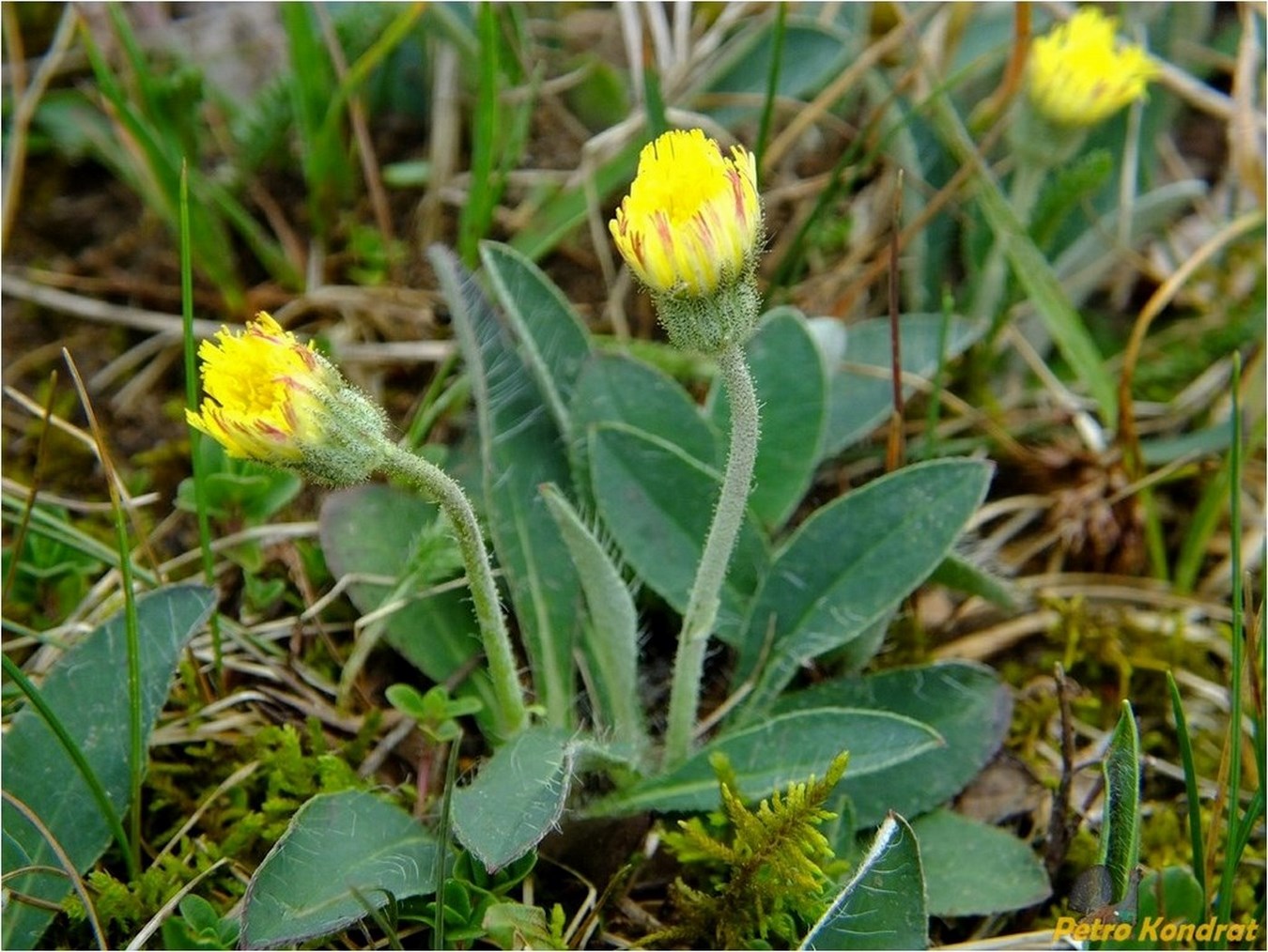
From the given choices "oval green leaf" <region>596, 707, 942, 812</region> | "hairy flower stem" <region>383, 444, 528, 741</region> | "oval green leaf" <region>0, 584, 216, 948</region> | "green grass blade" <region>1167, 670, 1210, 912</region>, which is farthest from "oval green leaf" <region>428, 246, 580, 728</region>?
"green grass blade" <region>1167, 670, 1210, 912</region>

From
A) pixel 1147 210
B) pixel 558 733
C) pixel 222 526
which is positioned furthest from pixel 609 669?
pixel 1147 210

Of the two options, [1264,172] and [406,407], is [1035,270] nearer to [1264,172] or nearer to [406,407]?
[1264,172]

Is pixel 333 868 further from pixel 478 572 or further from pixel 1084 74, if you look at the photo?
pixel 1084 74

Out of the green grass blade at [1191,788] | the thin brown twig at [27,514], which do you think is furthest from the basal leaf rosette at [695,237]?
the thin brown twig at [27,514]

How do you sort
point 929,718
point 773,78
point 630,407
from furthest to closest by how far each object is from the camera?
point 773,78
point 630,407
point 929,718

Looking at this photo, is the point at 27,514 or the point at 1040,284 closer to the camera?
the point at 27,514

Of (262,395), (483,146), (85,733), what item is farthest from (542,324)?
(85,733)
